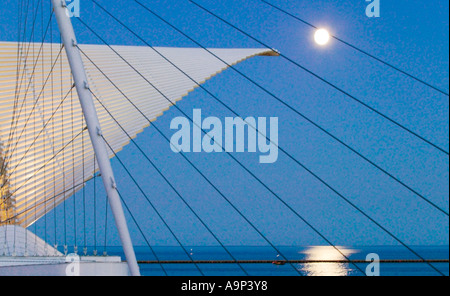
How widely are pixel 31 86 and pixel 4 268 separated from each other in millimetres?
11525

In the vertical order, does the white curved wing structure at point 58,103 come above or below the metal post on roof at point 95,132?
above

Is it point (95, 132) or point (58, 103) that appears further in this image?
point (58, 103)

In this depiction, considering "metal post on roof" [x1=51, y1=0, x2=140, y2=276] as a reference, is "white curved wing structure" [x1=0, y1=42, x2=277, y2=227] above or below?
above

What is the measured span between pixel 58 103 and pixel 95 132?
11.2m

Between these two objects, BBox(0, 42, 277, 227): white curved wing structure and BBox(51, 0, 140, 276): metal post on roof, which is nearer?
BBox(51, 0, 140, 276): metal post on roof

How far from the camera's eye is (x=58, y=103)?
18.0 meters

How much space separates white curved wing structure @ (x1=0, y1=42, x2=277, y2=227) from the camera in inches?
683

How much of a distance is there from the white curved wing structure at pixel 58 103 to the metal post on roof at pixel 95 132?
958 cm

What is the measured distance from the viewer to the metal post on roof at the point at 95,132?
7.12 m

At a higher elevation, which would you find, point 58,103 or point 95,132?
point 58,103

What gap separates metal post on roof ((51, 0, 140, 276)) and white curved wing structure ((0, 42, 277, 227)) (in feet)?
31.4

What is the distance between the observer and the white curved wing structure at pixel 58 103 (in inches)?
683

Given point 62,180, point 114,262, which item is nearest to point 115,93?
point 62,180

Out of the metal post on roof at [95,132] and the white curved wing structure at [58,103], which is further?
the white curved wing structure at [58,103]
